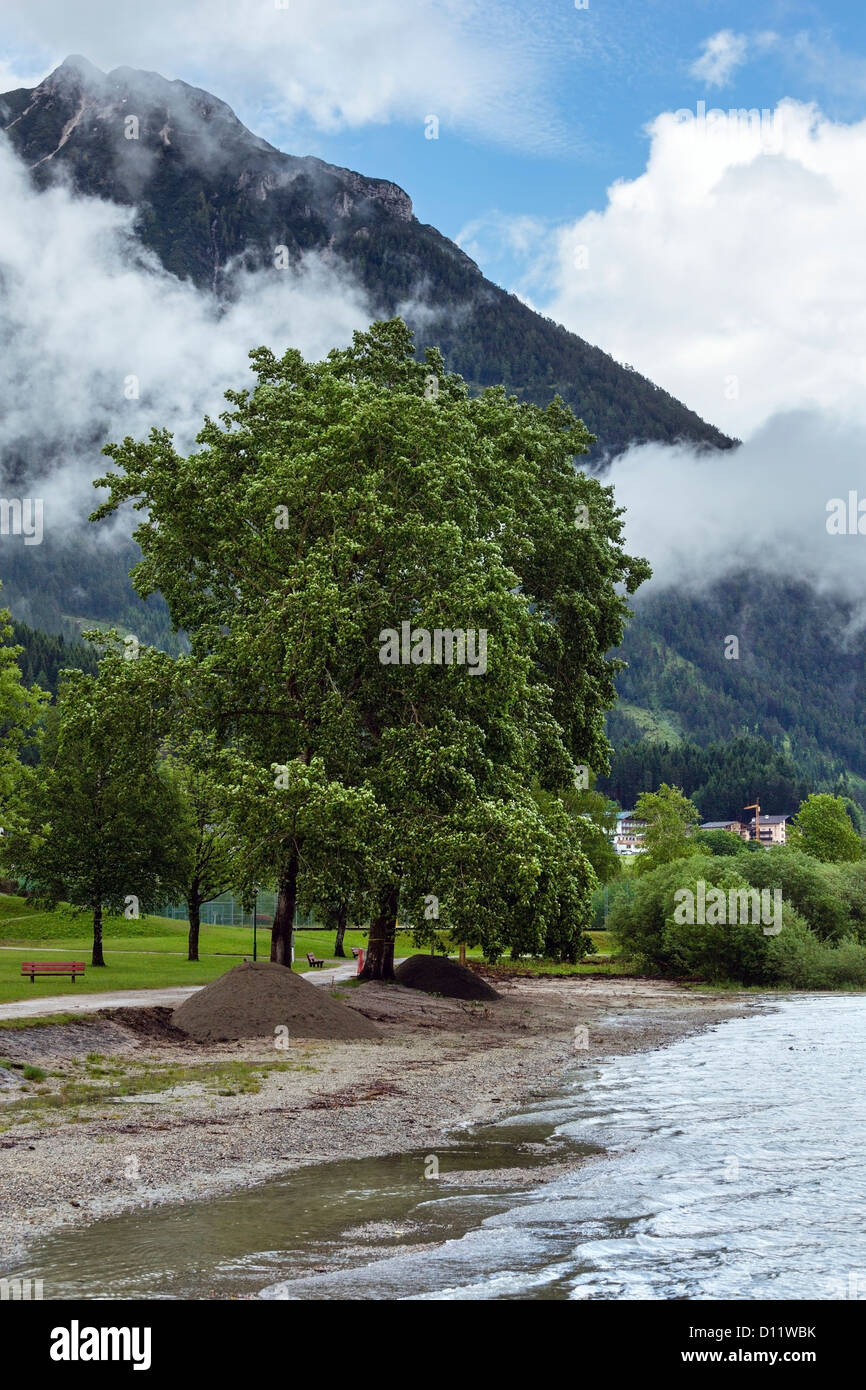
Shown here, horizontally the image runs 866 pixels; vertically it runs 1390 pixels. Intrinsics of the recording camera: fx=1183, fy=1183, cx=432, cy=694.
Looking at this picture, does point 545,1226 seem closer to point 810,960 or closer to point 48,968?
point 48,968

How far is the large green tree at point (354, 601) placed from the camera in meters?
37.1

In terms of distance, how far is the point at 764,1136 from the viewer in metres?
21.5

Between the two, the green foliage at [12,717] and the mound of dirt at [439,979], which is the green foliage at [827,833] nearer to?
the mound of dirt at [439,979]

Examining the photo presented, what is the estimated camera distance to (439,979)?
2019 inches

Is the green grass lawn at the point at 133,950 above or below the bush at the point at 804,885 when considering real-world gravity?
below

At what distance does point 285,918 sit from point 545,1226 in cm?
2785

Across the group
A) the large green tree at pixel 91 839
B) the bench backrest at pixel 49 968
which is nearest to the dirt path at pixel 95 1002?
the bench backrest at pixel 49 968

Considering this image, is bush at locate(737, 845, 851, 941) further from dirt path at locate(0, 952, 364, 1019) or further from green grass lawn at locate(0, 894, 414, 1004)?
dirt path at locate(0, 952, 364, 1019)

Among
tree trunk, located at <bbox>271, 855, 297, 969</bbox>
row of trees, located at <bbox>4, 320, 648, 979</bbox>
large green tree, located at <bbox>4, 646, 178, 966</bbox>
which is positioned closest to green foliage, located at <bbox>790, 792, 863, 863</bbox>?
large green tree, located at <bbox>4, 646, 178, 966</bbox>

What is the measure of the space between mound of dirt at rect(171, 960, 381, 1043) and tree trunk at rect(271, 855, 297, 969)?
14.5 feet

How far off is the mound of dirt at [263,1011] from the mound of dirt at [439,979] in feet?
46.8

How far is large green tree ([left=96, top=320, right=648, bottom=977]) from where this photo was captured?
37.1 meters

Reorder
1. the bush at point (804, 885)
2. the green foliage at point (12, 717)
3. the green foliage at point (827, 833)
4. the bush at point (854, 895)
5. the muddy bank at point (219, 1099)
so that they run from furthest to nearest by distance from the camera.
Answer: the green foliage at point (827, 833) → the bush at point (854, 895) → the bush at point (804, 885) → the green foliage at point (12, 717) → the muddy bank at point (219, 1099)

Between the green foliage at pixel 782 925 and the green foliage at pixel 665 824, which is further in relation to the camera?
the green foliage at pixel 665 824
